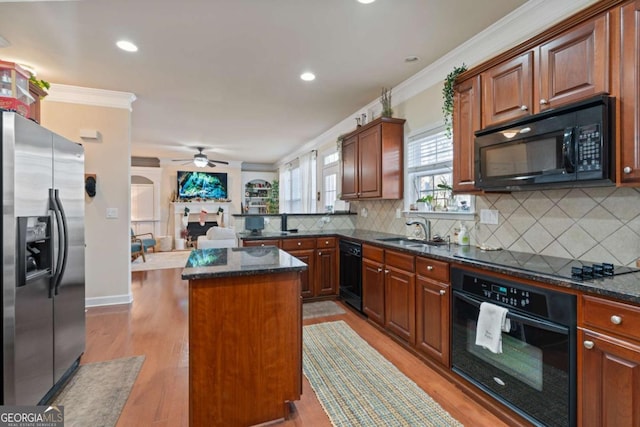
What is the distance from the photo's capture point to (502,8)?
2.27m

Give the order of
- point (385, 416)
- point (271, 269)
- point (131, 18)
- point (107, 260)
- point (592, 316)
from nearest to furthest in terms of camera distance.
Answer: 1. point (592, 316)
2. point (271, 269)
3. point (385, 416)
4. point (131, 18)
5. point (107, 260)

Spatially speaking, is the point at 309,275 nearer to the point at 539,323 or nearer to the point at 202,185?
the point at 539,323

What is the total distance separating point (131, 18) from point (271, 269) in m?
2.31

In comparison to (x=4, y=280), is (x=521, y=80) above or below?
above

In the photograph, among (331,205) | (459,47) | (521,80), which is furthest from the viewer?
(331,205)

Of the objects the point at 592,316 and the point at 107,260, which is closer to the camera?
the point at 592,316

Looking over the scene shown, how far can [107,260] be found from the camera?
4.01m

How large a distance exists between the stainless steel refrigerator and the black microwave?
2932 millimetres

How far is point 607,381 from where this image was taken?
131 cm

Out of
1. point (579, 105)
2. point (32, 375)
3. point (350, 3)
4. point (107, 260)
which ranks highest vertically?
point (350, 3)

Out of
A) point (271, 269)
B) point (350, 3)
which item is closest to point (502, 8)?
point (350, 3)

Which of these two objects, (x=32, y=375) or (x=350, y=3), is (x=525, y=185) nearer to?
(x=350, y=3)

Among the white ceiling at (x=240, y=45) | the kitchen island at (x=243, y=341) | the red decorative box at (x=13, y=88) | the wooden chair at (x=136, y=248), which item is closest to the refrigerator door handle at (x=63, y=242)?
the red decorative box at (x=13, y=88)

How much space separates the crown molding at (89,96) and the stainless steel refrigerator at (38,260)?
1.98 metres
